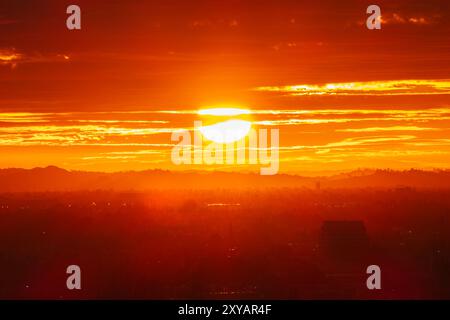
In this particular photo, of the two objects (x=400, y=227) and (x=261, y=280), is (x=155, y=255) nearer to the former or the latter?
(x=261, y=280)

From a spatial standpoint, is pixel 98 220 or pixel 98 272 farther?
pixel 98 220

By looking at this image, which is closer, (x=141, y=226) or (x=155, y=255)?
(x=155, y=255)

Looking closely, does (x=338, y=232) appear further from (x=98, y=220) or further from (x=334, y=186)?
(x=334, y=186)

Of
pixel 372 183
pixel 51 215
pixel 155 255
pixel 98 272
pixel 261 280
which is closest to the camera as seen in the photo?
pixel 261 280

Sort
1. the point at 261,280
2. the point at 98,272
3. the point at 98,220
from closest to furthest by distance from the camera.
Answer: the point at 261,280 < the point at 98,272 < the point at 98,220

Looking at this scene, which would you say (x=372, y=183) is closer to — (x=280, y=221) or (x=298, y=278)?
(x=280, y=221)

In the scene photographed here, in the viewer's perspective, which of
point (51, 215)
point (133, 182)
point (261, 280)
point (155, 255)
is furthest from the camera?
point (133, 182)

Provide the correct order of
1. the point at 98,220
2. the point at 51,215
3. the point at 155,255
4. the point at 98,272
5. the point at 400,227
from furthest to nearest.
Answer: the point at 51,215 → the point at 98,220 → the point at 400,227 → the point at 155,255 → the point at 98,272

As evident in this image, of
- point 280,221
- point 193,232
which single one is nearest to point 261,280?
point 193,232
